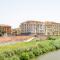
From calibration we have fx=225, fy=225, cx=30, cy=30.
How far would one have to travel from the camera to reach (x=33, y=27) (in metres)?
100

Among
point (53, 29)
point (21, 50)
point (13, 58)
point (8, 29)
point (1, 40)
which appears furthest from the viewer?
point (53, 29)

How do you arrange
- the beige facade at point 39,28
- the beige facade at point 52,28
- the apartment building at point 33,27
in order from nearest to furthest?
1. the apartment building at point 33,27
2. the beige facade at point 39,28
3. the beige facade at point 52,28

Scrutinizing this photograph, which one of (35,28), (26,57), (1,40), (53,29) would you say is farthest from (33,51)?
(53,29)

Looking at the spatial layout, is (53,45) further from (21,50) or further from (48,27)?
(48,27)

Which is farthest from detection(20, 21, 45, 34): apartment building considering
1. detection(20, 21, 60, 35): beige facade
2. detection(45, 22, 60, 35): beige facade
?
detection(45, 22, 60, 35): beige facade

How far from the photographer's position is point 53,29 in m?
106

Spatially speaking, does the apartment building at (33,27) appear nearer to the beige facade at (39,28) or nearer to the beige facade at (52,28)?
the beige facade at (39,28)

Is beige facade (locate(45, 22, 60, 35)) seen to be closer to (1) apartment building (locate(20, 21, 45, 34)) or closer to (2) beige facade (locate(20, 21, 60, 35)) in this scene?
(2) beige facade (locate(20, 21, 60, 35))

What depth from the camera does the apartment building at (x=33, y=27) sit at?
3858 inches

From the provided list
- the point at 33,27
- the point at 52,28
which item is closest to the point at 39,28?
the point at 33,27

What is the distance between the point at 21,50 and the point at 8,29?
5867 centimetres

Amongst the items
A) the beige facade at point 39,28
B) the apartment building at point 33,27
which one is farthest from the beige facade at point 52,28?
the apartment building at point 33,27

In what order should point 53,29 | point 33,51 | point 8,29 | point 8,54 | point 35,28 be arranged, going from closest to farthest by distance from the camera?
point 8,54, point 33,51, point 8,29, point 35,28, point 53,29

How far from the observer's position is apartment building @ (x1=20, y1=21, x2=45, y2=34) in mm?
98000
